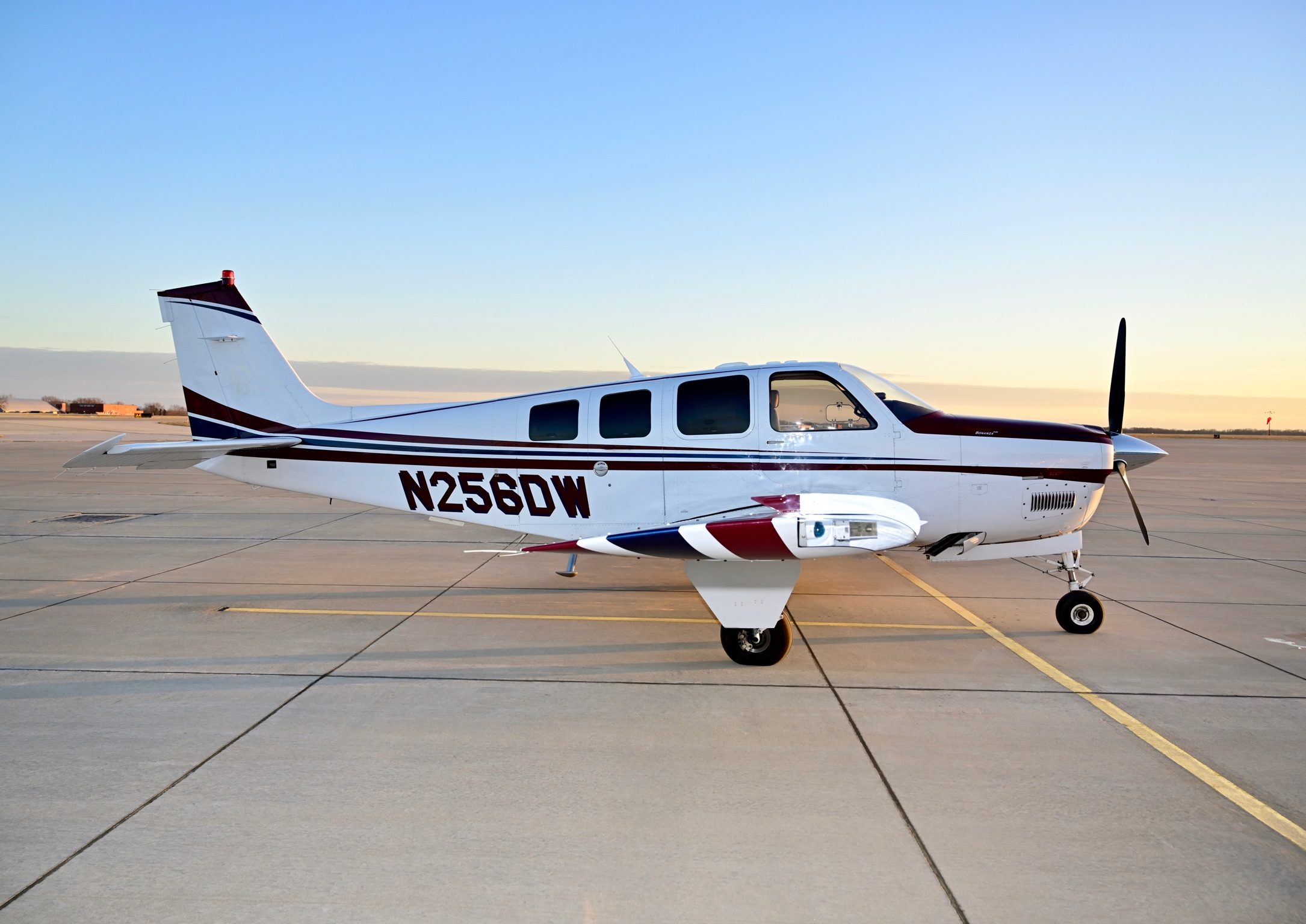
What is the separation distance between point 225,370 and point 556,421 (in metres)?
3.68

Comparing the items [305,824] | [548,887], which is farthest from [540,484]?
[548,887]

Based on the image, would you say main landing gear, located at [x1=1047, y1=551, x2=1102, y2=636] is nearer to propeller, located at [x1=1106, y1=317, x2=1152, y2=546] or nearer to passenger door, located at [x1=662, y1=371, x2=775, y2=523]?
propeller, located at [x1=1106, y1=317, x2=1152, y2=546]

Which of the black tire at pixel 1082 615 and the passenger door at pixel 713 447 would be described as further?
the black tire at pixel 1082 615

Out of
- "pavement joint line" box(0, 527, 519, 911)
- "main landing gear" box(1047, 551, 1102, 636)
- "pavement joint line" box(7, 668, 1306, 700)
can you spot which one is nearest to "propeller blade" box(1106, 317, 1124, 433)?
"main landing gear" box(1047, 551, 1102, 636)

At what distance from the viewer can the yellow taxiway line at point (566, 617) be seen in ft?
24.4

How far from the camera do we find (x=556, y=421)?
7.26m

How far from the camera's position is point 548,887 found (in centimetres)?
319

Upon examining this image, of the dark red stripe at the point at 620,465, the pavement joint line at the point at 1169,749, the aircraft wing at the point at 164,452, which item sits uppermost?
the aircraft wing at the point at 164,452

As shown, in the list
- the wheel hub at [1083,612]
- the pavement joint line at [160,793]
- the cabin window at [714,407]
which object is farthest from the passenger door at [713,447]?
the wheel hub at [1083,612]

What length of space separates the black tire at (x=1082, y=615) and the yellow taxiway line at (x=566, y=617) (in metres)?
0.82

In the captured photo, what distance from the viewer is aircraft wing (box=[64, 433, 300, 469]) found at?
6336 millimetres

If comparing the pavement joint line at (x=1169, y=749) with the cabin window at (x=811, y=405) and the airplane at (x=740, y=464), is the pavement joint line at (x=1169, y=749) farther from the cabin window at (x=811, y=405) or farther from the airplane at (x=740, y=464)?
the cabin window at (x=811, y=405)

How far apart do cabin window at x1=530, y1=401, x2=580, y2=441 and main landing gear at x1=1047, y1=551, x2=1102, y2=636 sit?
4795 millimetres

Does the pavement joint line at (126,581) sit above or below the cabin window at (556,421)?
below
